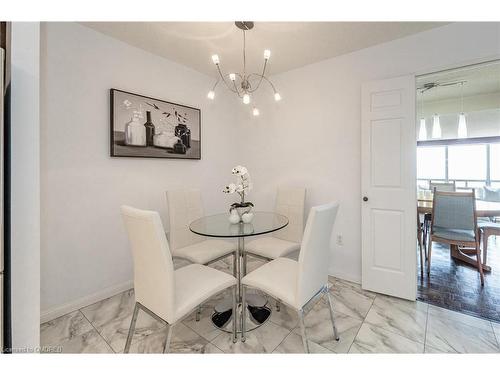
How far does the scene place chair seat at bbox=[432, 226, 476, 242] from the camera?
8.10 feet

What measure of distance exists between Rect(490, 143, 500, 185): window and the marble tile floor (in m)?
4.36

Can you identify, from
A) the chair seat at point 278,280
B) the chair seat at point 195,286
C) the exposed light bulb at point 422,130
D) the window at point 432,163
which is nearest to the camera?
the chair seat at point 195,286

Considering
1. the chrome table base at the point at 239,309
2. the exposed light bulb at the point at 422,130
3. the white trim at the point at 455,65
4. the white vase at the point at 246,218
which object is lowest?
the chrome table base at the point at 239,309

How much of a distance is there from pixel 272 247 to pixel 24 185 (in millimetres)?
1804

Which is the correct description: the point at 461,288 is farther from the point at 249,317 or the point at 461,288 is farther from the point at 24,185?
the point at 24,185

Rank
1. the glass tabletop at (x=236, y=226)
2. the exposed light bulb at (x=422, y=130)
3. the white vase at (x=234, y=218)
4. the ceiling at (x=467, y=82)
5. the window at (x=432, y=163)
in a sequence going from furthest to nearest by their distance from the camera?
the window at (x=432, y=163)
the exposed light bulb at (x=422, y=130)
the ceiling at (x=467, y=82)
the white vase at (x=234, y=218)
the glass tabletop at (x=236, y=226)

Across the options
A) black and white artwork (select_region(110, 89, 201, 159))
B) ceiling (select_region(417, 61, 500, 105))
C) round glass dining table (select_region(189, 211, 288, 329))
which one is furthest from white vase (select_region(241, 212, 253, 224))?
ceiling (select_region(417, 61, 500, 105))

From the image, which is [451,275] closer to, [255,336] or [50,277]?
[255,336]

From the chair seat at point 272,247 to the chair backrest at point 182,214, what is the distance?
586 millimetres

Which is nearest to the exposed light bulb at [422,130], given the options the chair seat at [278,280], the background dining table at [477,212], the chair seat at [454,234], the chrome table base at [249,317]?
the background dining table at [477,212]

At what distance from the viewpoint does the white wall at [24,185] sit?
3.36ft

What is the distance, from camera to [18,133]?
1.03 meters

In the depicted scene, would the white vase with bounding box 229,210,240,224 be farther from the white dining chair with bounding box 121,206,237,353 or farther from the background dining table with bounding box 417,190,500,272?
Answer: the background dining table with bounding box 417,190,500,272

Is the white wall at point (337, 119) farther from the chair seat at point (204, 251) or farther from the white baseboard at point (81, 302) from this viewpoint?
the white baseboard at point (81, 302)
